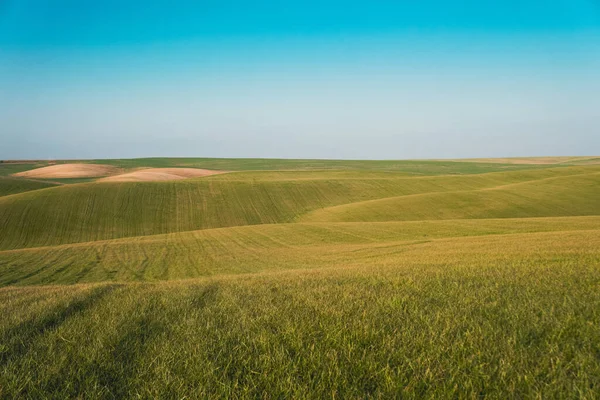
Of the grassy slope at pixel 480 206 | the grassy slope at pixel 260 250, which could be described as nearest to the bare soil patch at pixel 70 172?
the grassy slope at pixel 480 206

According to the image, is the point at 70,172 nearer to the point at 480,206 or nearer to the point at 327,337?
the point at 480,206

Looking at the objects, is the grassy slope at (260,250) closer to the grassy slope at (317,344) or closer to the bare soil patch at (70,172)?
the grassy slope at (317,344)

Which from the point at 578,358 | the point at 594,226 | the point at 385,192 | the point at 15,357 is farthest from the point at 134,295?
the point at 385,192

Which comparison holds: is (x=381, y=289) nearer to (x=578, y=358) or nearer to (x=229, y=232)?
(x=578, y=358)

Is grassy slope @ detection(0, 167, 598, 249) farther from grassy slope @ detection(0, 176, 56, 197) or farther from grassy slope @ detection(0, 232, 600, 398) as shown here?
grassy slope @ detection(0, 232, 600, 398)

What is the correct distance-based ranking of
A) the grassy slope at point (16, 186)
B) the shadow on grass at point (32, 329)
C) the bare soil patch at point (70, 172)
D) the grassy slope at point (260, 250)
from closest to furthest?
the shadow on grass at point (32, 329)
the grassy slope at point (260, 250)
the grassy slope at point (16, 186)
the bare soil patch at point (70, 172)

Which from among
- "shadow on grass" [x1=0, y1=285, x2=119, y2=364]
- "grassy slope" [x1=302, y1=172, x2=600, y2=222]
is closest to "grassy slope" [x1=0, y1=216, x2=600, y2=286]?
"shadow on grass" [x1=0, y1=285, x2=119, y2=364]
